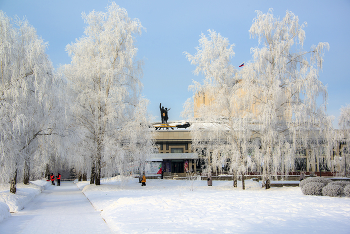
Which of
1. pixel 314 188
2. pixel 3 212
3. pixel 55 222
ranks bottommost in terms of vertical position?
pixel 55 222

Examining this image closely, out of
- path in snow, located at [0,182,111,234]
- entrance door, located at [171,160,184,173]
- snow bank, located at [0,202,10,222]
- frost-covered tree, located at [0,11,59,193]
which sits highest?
frost-covered tree, located at [0,11,59,193]

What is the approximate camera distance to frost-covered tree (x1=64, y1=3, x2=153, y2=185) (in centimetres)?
1903

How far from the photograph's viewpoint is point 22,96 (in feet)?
40.0

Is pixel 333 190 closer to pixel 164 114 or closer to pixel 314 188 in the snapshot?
pixel 314 188

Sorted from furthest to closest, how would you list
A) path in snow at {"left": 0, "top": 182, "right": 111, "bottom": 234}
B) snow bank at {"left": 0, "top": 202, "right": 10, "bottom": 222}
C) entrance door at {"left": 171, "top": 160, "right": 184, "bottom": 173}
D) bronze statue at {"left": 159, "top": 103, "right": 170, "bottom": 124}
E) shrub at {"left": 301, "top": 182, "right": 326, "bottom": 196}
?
1. bronze statue at {"left": 159, "top": 103, "right": 170, "bottom": 124}
2. entrance door at {"left": 171, "top": 160, "right": 184, "bottom": 173}
3. shrub at {"left": 301, "top": 182, "right": 326, "bottom": 196}
4. snow bank at {"left": 0, "top": 202, "right": 10, "bottom": 222}
5. path in snow at {"left": 0, "top": 182, "right": 111, "bottom": 234}

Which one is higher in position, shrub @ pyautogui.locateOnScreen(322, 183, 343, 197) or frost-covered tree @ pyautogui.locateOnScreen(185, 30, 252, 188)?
frost-covered tree @ pyautogui.locateOnScreen(185, 30, 252, 188)

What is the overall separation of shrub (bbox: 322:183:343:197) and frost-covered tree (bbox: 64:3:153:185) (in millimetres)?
12161

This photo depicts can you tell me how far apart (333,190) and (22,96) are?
604 inches

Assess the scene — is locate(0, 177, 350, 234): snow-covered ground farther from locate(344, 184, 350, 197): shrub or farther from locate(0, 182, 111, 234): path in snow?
locate(344, 184, 350, 197): shrub

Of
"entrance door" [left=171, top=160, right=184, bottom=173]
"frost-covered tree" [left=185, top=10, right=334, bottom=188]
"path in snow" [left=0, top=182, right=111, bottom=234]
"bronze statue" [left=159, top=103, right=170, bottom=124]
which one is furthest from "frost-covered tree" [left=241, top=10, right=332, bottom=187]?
"bronze statue" [left=159, top=103, right=170, bottom=124]

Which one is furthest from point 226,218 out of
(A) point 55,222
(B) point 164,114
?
(B) point 164,114

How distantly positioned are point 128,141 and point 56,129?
6806 mm

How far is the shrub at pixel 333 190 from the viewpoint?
1223cm

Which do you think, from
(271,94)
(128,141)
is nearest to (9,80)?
(128,141)
